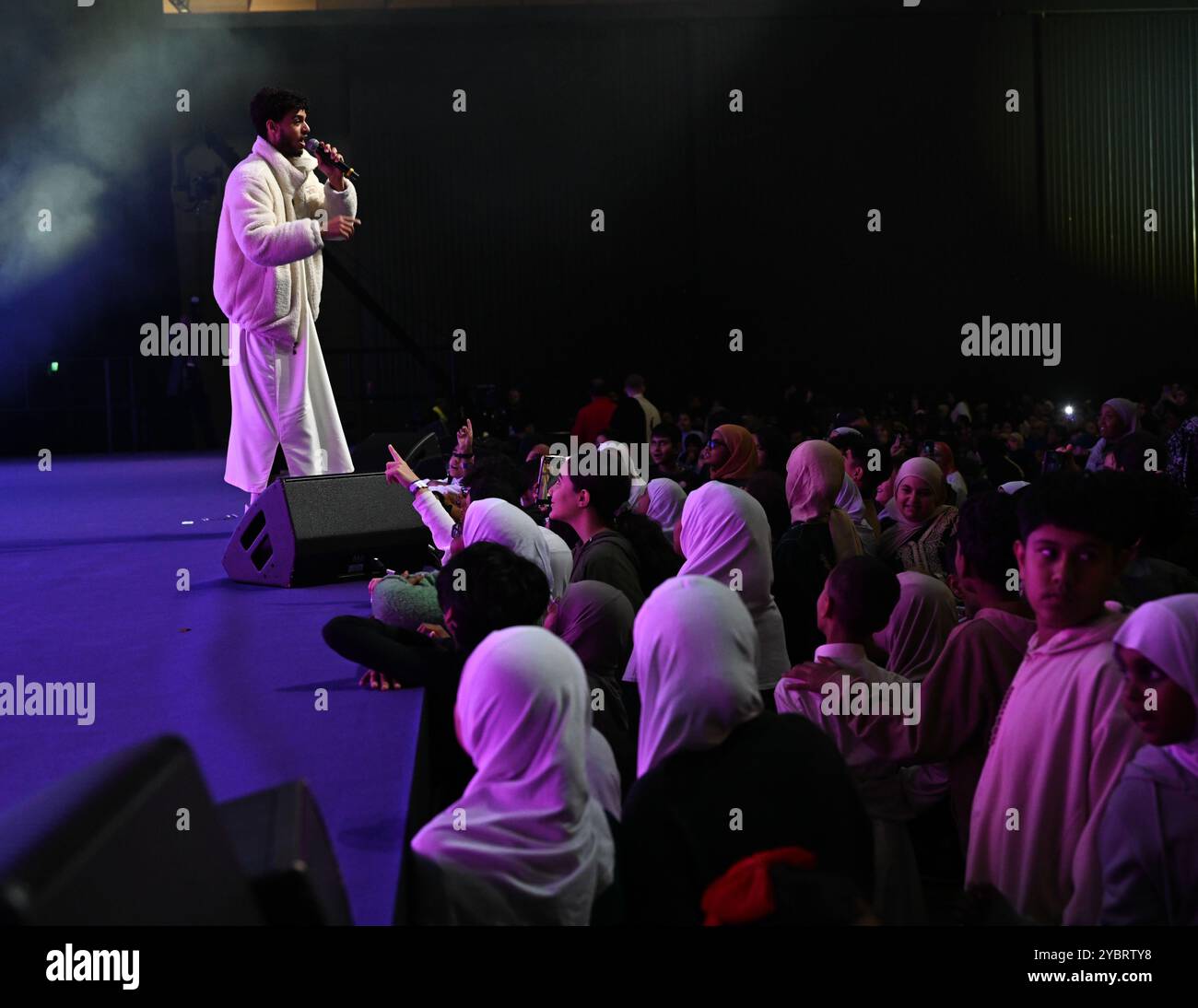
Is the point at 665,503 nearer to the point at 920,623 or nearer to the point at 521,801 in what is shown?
the point at 920,623

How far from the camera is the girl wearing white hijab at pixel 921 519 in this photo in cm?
386

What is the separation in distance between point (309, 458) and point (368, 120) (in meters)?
10.2

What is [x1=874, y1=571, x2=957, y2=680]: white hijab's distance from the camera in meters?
2.92

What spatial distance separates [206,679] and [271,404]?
5.88 feet

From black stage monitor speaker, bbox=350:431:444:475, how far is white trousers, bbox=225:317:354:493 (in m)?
2.02

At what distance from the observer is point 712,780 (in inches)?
69.8

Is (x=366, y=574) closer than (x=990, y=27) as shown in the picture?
Yes

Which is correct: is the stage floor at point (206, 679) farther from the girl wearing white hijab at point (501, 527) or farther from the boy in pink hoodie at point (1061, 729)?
the boy in pink hoodie at point (1061, 729)

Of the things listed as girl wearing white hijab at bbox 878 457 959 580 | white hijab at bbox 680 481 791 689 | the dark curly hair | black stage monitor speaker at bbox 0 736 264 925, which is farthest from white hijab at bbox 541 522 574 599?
black stage monitor speaker at bbox 0 736 264 925

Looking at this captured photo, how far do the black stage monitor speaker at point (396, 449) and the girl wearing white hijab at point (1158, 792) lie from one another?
17.3ft

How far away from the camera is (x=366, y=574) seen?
4449 millimetres

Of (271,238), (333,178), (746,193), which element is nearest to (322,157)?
(333,178)
